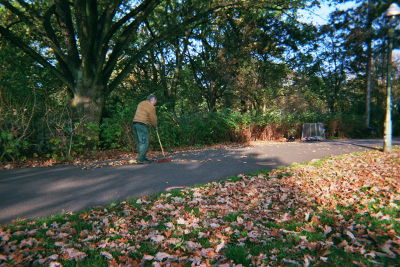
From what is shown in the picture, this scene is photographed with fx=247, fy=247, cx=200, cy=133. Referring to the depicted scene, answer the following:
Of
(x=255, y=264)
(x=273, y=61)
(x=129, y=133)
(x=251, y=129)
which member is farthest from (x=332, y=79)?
(x=255, y=264)

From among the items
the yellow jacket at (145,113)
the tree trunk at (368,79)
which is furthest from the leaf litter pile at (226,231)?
the tree trunk at (368,79)

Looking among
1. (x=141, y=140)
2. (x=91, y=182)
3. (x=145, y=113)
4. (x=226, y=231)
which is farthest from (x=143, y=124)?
(x=226, y=231)

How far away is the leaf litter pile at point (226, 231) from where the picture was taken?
2607 mm

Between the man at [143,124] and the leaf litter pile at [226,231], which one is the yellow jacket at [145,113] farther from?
the leaf litter pile at [226,231]

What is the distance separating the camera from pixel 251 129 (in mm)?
16172

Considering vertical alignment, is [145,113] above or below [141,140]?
above

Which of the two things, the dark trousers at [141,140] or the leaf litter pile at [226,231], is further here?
the dark trousers at [141,140]

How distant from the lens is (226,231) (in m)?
3.26

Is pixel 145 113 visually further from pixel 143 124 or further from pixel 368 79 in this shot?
pixel 368 79

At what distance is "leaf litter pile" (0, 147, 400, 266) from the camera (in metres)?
2.61

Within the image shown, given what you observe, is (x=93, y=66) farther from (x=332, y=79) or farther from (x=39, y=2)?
(x=332, y=79)

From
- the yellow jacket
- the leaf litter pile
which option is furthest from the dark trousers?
the leaf litter pile

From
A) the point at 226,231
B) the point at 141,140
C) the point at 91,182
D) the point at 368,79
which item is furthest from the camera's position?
the point at 368,79

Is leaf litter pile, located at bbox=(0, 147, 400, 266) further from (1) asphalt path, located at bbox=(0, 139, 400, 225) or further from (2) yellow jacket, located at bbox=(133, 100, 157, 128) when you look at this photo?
(2) yellow jacket, located at bbox=(133, 100, 157, 128)
